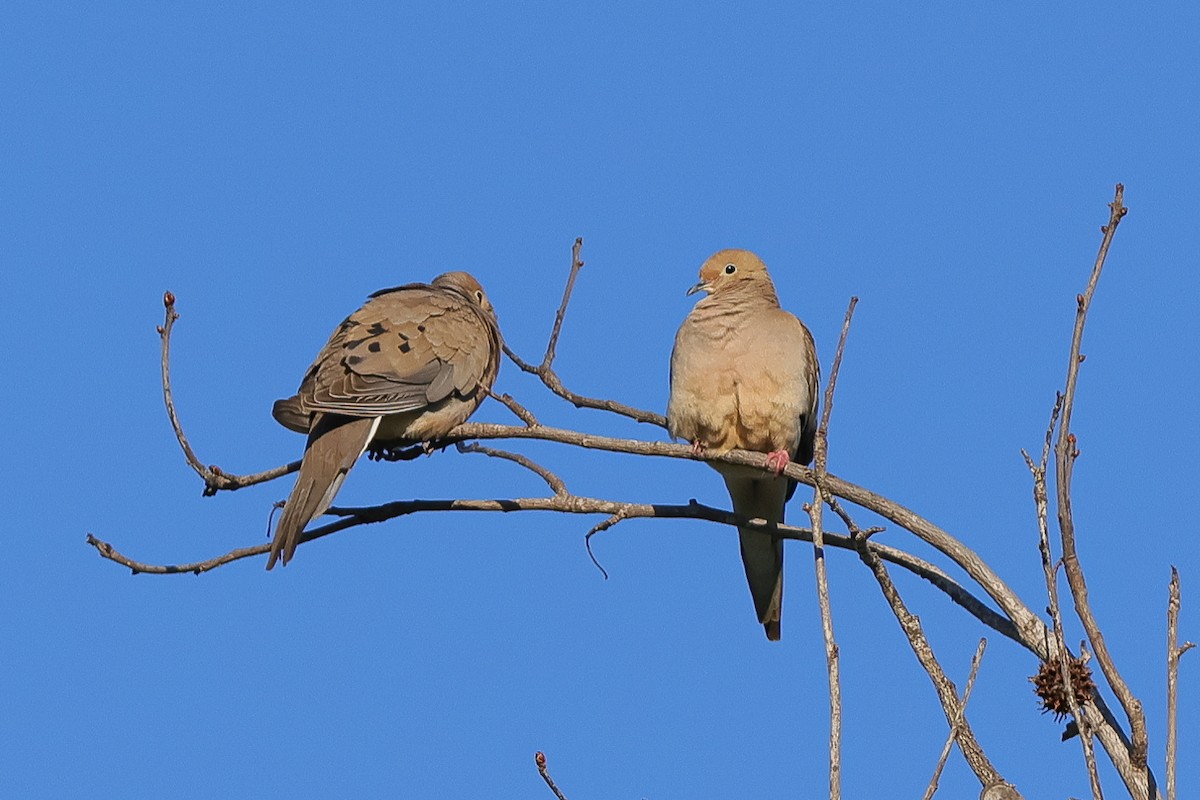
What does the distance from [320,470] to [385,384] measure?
27.2 inches

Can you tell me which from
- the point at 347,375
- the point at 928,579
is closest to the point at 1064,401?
the point at 928,579

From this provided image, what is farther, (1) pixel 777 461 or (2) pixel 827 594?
(1) pixel 777 461

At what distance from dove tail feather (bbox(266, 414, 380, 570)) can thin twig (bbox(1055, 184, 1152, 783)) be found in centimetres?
276

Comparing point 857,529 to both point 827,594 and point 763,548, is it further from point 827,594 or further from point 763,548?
point 763,548

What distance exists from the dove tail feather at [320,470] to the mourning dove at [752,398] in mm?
1272

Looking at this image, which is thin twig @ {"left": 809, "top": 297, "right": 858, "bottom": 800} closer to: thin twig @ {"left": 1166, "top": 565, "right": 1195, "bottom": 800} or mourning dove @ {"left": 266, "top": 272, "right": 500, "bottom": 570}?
thin twig @ {"left": 1166, "top": 565, "right": 1195, "bottom": 800}

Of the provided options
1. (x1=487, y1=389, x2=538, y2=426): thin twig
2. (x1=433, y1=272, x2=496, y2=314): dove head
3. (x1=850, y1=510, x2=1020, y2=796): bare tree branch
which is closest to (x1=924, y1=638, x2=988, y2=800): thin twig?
(x1=850, y1=510, x2=1020, y2=796): bare tree branch

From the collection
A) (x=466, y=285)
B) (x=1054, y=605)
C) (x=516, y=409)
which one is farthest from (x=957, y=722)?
(x=466, y=285)

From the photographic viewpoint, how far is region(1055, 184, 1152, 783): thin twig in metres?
3.38

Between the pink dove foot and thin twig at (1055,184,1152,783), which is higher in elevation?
the pink dove foot

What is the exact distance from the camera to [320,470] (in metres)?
5.61

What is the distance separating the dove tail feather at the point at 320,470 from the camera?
5.25m

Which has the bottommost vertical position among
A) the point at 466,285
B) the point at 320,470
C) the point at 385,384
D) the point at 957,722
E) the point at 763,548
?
the point at 957,722

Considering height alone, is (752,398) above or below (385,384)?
below
